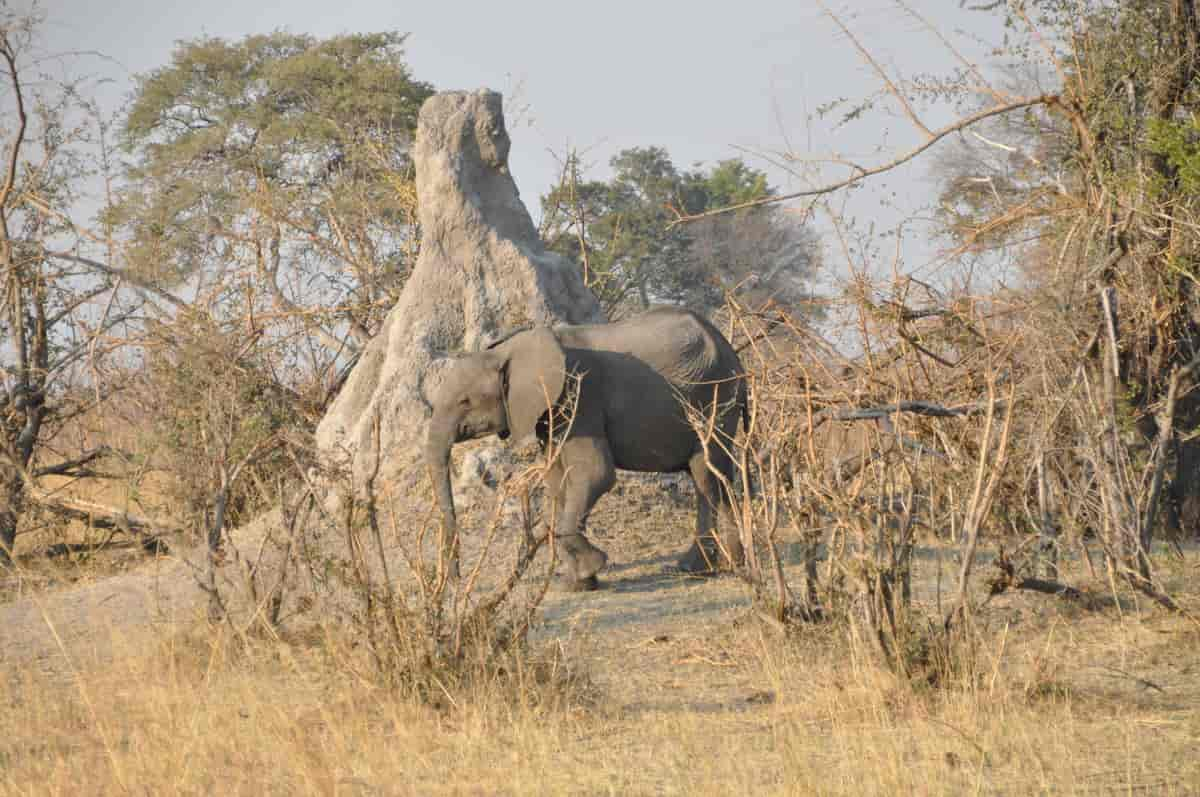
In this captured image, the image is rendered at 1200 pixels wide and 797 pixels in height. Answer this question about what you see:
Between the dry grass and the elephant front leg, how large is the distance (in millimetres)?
1757

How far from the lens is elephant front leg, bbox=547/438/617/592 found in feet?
26.6

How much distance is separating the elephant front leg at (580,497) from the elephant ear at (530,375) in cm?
31

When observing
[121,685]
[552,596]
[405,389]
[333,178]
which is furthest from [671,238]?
[121,685]

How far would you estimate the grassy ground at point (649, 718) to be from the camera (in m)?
4.16

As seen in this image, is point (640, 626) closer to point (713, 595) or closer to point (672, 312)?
point (713, 595)

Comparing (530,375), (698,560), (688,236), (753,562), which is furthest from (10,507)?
(688,236)

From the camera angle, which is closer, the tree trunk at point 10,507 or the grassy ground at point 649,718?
the grassy ground at point 649,718

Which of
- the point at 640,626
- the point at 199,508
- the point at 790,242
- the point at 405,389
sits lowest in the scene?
the point at 640,626

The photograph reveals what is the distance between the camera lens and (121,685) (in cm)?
594

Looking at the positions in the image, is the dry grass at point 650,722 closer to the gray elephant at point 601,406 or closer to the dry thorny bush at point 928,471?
the dry thorny bush at point 928,471

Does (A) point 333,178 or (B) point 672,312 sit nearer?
(B) point 672,312

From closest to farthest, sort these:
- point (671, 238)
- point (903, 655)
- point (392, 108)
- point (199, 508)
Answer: point (903, 655), point (199, 508), point (392, 108), point (671, 238)

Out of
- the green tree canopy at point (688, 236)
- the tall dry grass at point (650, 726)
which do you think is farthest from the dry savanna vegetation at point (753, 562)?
the green tree canopy at point (688, 236)

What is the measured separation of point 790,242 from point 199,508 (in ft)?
76.8
